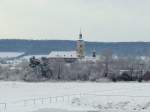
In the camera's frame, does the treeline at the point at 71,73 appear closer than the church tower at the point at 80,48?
Yes

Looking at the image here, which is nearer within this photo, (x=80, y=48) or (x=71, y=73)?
(x=71, y=73)

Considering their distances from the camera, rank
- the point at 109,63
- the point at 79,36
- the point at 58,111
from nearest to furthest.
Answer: the point at 58,111 < the point at 109,63 < the point at 79,36

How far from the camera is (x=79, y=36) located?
193125 mm

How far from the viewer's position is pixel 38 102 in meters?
46.5

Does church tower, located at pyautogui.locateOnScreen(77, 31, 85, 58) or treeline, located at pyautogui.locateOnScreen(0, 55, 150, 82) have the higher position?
church tower, located at pyautogui.locateOnScreen(77, 31, 85, 58)

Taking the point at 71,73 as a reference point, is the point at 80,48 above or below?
above

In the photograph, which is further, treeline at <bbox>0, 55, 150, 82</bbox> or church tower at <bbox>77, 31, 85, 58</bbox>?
church tower at <bbox>77, 31, 85, 58</bbox>

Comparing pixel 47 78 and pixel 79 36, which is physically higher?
pixel 79 36

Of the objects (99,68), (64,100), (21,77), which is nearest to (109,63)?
(99,68)

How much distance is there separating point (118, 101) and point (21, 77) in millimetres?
65065

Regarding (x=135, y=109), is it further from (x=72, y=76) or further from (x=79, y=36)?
(x=79, y=36)

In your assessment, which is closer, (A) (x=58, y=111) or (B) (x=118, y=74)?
(A) (x=58, y=111)

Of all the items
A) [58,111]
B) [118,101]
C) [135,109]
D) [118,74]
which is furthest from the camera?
[118,74]

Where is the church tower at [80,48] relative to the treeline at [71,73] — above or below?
above
